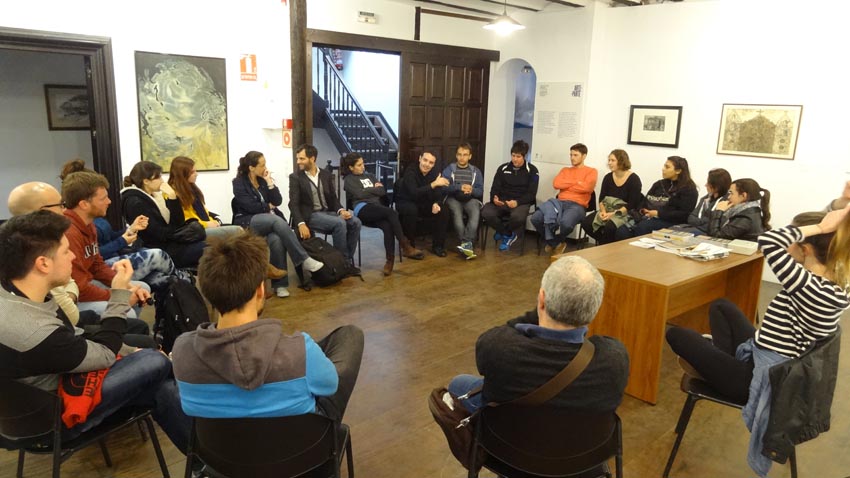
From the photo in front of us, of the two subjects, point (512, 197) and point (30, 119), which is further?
point (30, 119)

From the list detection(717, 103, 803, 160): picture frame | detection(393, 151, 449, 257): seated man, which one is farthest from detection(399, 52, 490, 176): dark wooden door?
detection(717, 103, 803, 160): picture frame

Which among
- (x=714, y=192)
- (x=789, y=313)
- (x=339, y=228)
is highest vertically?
(x=714, y=192)

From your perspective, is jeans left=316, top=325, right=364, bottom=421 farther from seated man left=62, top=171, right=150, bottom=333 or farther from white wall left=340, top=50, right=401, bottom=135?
white wall left=340, top=50, right=401, bottom=135

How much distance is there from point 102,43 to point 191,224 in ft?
6.30

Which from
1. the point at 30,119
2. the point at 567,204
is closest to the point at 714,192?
the point at 567,204

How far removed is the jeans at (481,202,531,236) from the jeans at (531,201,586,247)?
0.62 feet

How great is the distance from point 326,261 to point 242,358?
3469 millimetres

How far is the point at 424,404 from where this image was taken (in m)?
3.15

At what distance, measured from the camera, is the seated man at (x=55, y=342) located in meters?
1.82

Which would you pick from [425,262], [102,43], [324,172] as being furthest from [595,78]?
[102,43]

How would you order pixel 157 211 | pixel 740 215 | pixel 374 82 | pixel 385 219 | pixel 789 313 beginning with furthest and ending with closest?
pixel 374 82, pixel 385 219, pixel 740 215, pixel 157 211, pixel 789 313

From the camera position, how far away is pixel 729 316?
2750 millimetres

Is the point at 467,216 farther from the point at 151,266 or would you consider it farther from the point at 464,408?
the point at 464,408

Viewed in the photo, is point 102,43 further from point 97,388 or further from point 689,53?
point 689,53
